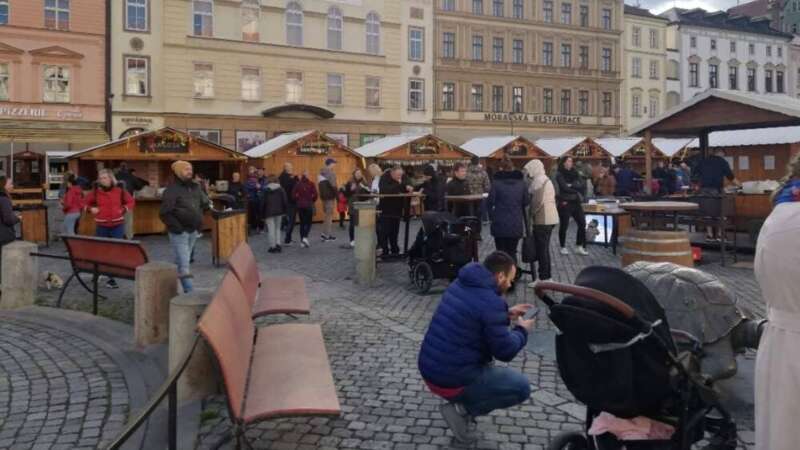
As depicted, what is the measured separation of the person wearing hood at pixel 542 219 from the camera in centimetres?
1024

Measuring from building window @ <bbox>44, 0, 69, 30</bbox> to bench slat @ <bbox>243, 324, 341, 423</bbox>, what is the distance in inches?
1119

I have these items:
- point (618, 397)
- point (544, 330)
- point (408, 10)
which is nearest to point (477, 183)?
point (544, 330)

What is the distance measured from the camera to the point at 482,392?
4.39 m

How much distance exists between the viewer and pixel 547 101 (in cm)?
4444

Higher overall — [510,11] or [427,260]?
[510,11]

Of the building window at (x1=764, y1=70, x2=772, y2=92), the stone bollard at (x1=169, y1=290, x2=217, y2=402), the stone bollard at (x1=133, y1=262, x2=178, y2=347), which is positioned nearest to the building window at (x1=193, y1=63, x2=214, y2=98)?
the stone bollard at (x1=133, y1=262, x2=178, y2=347)

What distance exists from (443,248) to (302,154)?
1334cm

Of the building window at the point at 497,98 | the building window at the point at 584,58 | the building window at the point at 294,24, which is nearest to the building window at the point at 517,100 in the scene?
the building window at the point at 497,98

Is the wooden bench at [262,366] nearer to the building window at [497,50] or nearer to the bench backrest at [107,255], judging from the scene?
the bench backrest at [107,255]

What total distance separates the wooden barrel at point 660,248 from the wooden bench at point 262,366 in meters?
4.04

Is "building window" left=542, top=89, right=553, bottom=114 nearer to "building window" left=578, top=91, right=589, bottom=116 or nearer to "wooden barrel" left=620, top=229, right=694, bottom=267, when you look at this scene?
"building window" left=578, top=91, right=589, bottom=116

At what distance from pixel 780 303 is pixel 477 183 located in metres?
13.1

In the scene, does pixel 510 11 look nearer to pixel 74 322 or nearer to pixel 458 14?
pixel 458 14

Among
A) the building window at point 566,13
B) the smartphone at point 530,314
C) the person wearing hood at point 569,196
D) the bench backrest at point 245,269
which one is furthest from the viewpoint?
the building window at point 566,13
